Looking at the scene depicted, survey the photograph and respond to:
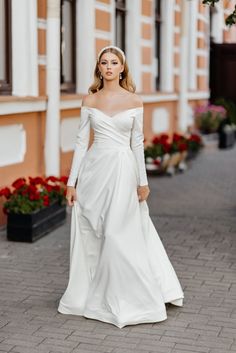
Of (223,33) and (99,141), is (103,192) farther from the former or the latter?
(223,33)

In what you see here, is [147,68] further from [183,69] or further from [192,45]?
[192,45]

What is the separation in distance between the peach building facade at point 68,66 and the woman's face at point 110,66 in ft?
10.5

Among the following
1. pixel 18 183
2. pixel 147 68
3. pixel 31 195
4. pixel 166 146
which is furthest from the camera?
pixel 147 68

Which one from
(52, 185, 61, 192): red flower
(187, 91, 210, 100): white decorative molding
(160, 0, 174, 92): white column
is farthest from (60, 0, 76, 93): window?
(187, 91, 210, 100): white decorative molding

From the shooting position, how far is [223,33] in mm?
22766

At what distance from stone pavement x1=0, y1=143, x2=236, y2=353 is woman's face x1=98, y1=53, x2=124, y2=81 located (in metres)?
1.75

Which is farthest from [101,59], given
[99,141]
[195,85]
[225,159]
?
A: [195,85]

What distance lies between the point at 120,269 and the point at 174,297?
0.56 meters

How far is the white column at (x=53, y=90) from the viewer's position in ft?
31.7

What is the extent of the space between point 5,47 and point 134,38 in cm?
483

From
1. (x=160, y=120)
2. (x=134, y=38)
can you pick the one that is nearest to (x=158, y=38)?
(x=160, y=120)

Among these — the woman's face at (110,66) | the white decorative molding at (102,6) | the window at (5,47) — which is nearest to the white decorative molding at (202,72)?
the white decorative molding at (102,6)

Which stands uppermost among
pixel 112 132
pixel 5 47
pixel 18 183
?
pixel 5 47

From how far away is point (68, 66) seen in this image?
1159cm
